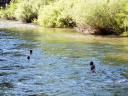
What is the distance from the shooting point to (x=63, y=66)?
37281mm

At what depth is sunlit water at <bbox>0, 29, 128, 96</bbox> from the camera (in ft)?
91.7

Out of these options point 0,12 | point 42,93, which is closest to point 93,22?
point 42,93

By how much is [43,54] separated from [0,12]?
7466 centimetres

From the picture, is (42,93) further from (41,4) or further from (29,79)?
(41,4)

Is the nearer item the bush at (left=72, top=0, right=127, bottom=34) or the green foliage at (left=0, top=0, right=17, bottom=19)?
the bush at (left=72, top=0, right=127, bottom=34)

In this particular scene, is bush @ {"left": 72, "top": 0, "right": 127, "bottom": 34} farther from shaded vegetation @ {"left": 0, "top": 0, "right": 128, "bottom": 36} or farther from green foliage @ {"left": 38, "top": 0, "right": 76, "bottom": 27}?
green foliage @ {"left": 38, "top": 0, "right": 76, "bottom": 27}

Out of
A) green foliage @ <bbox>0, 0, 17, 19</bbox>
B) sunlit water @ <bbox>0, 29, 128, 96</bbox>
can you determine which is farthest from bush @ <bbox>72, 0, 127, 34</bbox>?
green foliage @ <bbox>0, 0, 17, 19</bbox>

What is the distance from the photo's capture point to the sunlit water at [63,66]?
27953 mm

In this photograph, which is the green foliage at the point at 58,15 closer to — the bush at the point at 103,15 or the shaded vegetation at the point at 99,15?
the shaded vegetation at the point at 99,15

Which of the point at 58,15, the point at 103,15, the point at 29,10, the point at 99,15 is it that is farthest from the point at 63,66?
the point at 29,10

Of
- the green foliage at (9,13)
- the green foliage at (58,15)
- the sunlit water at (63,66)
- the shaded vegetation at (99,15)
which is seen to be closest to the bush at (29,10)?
the green foliage at (9,13)

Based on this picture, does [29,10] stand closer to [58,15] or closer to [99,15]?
[58,15]

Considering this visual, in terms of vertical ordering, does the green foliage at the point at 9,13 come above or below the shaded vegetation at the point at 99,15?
below

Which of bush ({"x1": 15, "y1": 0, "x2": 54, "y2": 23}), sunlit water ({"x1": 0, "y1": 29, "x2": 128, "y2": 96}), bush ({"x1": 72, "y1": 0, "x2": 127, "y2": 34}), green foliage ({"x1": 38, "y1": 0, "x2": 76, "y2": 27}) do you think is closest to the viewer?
sunlit water ({"x1": 0, "y1": 29, "x2": 128, "y2": 96})
